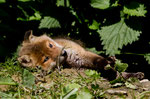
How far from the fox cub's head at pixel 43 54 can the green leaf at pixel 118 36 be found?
0.91 m

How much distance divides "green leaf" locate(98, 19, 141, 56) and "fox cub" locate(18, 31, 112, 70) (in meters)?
0.32

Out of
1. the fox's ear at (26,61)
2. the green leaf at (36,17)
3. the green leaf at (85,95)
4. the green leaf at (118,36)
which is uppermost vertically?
the green leaf at (36,17)

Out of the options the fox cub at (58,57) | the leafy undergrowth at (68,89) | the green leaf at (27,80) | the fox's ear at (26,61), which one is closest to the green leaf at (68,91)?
the leafy undergrowth at (68,89)

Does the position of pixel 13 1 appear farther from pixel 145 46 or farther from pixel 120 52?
pixel 145 46

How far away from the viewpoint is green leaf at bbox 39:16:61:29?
555 cm

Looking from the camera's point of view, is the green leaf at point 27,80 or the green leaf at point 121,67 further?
the green leaf at point 121,67

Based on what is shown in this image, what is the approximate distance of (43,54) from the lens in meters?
4.74

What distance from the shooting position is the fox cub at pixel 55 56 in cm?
469

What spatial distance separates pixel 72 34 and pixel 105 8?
133cm

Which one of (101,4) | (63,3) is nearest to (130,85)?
(101,4)

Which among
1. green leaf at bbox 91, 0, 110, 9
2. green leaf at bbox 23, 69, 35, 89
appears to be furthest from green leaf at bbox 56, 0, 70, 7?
green leaf at bbox 23, 69, 35, 89

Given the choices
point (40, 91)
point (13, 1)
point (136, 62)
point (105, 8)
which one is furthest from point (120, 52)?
point (13, 1)

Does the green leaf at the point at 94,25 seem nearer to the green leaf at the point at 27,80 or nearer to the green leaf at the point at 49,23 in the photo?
the green leaf at the point at 49,23

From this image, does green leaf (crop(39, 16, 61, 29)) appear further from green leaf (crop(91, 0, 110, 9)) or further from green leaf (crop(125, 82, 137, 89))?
green leaf (crop(125, 82, 137, 89))
